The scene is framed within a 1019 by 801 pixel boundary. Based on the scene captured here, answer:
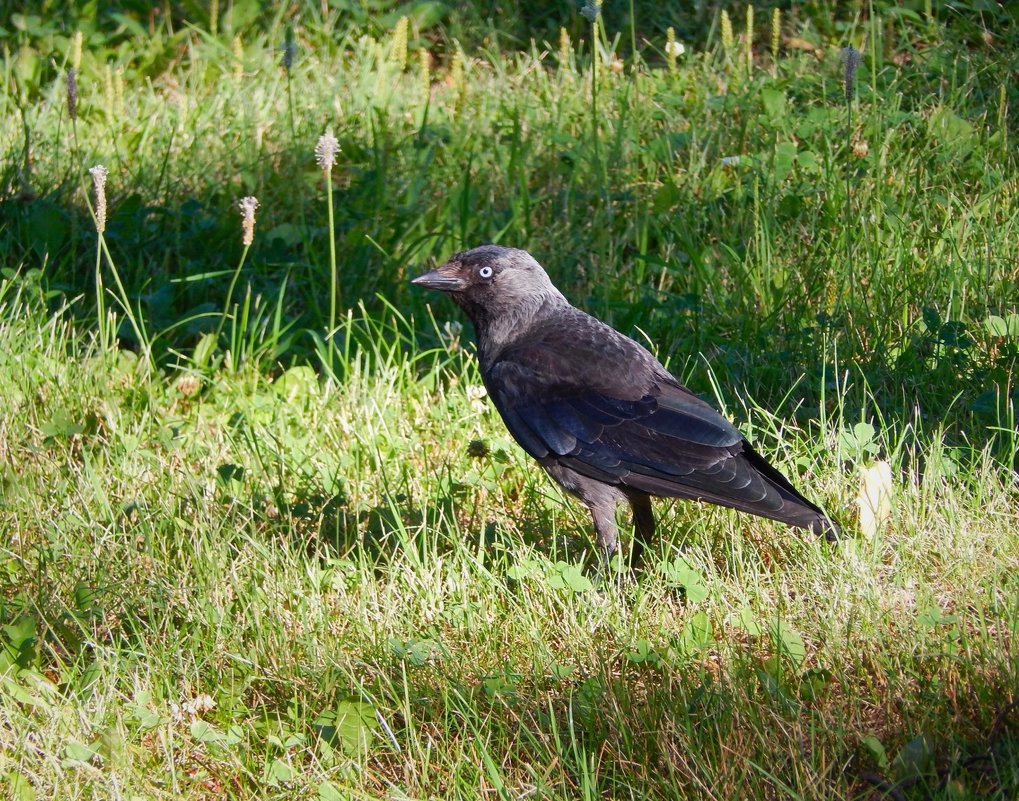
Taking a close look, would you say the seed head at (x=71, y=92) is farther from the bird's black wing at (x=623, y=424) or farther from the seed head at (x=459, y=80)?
the seed head at (x=459, y=80)

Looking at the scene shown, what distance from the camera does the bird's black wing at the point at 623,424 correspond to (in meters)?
3.61

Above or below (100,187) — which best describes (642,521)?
below

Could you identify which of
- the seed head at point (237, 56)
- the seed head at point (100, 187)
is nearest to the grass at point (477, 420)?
the seed head at point (237, 56)

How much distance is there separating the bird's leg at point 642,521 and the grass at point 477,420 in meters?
0.08

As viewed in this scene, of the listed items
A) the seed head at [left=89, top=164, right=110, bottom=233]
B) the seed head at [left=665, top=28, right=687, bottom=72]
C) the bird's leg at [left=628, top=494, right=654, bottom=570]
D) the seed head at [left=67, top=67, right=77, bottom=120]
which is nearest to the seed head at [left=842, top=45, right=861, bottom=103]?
the bird's leg at [left=628, top=494, right=654, bottom=570]

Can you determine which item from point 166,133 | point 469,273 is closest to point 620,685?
point 469,273

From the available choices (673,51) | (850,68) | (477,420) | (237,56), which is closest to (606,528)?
(477,420)

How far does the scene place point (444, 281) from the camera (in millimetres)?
4391

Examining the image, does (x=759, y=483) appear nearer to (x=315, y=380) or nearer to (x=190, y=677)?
(x=190, y=677)

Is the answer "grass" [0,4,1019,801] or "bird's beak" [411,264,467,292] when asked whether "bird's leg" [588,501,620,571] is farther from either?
"bird's beak" [411,264,467,292]

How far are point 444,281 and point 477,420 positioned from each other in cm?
59

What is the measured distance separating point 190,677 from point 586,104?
420 cm

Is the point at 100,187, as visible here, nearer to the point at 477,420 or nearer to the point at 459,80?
the point at 477,420

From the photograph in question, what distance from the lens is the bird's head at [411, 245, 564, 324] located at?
4383 mm
